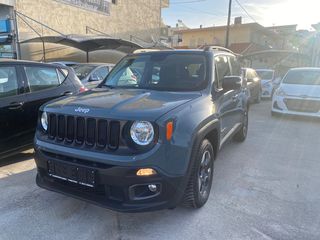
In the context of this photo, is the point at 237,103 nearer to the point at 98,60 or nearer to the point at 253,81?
the point at 253,81

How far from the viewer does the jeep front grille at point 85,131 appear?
2807 mm

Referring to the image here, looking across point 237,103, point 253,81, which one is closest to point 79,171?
point 237,103

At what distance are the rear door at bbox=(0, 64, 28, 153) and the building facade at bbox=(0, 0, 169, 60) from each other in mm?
9451

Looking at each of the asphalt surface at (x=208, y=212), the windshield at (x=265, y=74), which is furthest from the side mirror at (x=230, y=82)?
the windshield at (x=265, y=74)

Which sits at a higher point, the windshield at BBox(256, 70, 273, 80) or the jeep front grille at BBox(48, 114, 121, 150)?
the jeep front grille at BBox(48, 114, 121, 150)

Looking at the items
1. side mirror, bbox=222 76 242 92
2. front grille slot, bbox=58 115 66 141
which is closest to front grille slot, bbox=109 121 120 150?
front grille slot, bbox=58 115 66 141

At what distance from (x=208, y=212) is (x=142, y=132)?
→ 4.33 ft

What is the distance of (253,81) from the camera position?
11898 mm

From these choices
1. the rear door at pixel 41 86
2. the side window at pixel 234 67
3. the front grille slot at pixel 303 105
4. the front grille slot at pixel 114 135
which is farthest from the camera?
the front grille slot at pixel 303 105

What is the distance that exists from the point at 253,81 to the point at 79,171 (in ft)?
33.5

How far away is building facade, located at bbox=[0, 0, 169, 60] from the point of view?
13.3 metres

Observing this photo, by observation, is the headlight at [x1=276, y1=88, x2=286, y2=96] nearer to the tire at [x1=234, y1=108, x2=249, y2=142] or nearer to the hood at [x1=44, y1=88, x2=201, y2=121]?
the tire at [x1=234, y1=108, x2=249, y2=142]

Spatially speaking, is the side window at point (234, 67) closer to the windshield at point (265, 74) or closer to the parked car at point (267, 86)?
the parked car at point (267, 86)

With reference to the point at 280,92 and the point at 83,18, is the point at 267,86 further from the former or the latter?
the point at 83,18
